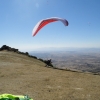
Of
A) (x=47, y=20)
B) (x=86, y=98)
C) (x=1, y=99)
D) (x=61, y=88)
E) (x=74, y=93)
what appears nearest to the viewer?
(x=1, y=99)

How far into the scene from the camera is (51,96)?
1517 cm

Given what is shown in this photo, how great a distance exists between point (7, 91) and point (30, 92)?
6.60 feet

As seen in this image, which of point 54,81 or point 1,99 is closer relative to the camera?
point 1,99

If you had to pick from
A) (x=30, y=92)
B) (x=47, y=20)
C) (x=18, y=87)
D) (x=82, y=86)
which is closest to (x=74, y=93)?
(x=82, y=86)

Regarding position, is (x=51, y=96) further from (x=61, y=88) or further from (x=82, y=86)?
(x=82, y=86)

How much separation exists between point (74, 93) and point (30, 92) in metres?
3.79

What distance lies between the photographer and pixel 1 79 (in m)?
20.7

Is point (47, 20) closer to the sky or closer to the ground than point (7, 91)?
closer to the sky

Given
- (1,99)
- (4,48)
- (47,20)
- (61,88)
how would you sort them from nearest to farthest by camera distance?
(1,99), (61,88), (47,20), (4,48)

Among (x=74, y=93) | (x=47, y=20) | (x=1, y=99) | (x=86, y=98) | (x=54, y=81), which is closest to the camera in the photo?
(x=1, y=99)

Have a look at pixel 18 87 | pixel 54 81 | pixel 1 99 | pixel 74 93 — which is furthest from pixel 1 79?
pixel 1 99

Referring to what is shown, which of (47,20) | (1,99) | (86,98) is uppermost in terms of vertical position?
(47,20)

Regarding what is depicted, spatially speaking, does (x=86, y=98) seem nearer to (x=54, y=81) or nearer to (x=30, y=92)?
(x=30, y=92)

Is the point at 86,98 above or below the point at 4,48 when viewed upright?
below
